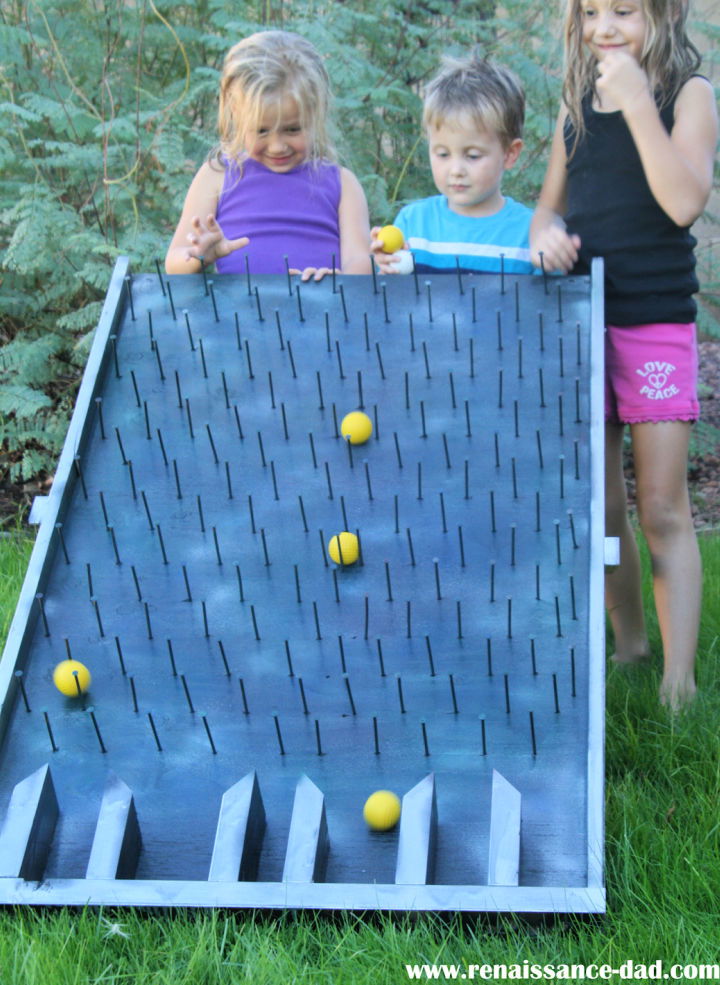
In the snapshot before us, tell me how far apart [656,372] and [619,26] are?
113 centimetres

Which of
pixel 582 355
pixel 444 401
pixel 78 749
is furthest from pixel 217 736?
pixel 582 355

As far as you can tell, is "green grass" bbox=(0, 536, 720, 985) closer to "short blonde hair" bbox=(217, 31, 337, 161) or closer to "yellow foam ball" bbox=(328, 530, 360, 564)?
"yellow foam ball" bbox=(328, 530, 360, 564)

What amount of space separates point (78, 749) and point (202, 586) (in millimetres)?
593

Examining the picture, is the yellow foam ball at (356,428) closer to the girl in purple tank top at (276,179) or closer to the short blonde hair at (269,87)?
the girl in purple tank top at (276,179)

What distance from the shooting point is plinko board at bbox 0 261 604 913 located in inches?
113

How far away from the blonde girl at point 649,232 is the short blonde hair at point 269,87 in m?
0.93

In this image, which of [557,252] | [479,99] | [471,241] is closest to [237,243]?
[471,241]

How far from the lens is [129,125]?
A: 6.14 meters

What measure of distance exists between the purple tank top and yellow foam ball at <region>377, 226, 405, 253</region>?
0.40 metres

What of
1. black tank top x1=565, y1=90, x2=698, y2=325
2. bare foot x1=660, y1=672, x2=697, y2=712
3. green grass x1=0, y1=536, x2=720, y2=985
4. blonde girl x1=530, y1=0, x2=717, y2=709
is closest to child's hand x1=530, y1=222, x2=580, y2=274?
blonde girl x1=530, y1=0, x2=717, y2=709

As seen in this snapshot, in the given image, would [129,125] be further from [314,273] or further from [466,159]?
[466,159]

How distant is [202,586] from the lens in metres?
3.48

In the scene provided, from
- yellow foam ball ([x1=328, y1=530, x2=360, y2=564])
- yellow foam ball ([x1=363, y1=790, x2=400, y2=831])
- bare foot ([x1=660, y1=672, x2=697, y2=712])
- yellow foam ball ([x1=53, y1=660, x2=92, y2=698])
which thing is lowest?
bare foot ([x1=660, y1=672, x2=697, y2=712])

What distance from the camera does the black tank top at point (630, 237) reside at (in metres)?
4.04
